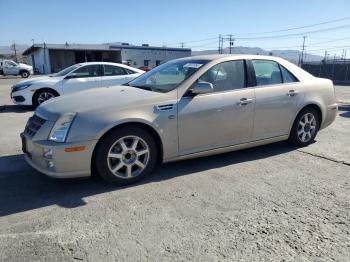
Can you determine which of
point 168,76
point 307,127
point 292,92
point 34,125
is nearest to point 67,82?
point 168,76

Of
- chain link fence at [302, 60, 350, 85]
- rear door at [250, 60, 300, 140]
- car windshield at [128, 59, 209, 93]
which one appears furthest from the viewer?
chain link fence at [302, 60, 350, 85]

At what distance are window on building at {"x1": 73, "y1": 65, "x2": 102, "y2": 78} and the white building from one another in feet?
116

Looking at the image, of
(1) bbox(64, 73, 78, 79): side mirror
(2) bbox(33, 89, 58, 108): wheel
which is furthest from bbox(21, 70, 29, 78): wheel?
(1) bbox(64, 73, 78, 79): side mirror

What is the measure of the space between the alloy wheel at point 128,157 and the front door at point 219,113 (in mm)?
518

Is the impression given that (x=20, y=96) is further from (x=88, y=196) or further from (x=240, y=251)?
(x=240, y=251)

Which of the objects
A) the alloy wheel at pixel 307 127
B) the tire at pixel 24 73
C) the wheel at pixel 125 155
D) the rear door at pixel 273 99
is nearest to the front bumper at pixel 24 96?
the wheel at pixel 125 155

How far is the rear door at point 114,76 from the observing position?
10.5m

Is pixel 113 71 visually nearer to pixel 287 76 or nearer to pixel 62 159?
pixel 287 76

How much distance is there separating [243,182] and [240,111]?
1061 millimetres

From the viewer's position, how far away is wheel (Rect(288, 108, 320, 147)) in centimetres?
548

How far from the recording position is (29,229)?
3.11 meters

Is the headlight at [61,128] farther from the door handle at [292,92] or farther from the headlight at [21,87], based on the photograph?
the headlight at [21,87]

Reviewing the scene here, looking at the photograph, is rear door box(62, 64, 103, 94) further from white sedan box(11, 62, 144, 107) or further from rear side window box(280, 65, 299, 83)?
rear side window box(280, 65, 299, 83)

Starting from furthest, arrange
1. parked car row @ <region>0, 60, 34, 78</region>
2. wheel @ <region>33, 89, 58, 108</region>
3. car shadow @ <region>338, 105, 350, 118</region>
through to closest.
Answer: parked car row @ <region>0, 60, 34, 78</region> → wheel @ <region>33, 89, 58, 108</region> → car shadow @ <region>338, 105, 350, 118</region>
